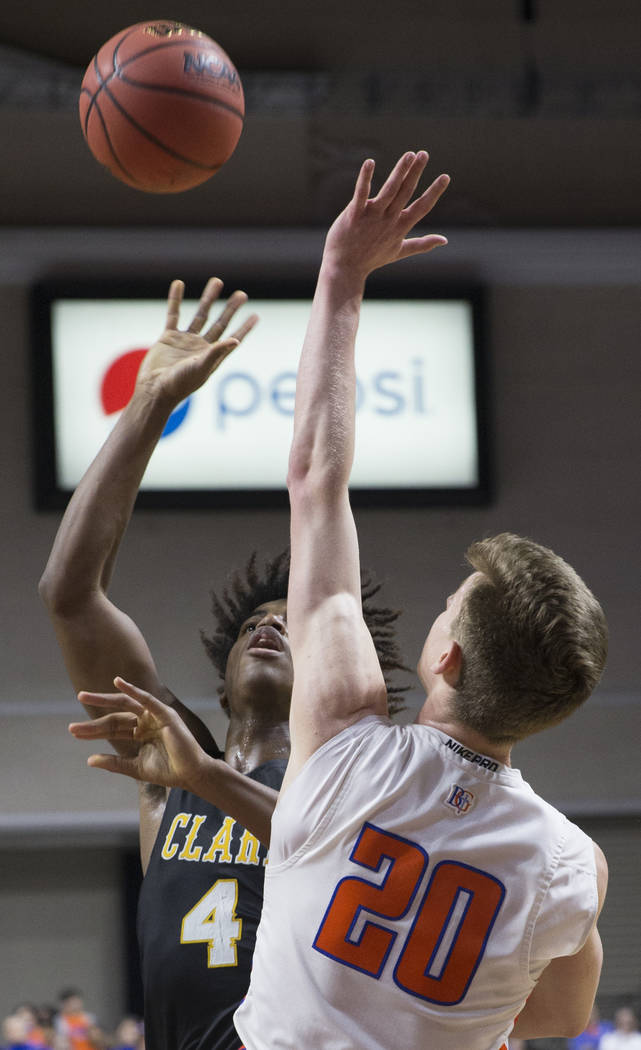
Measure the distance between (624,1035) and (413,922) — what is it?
7026 millimetres

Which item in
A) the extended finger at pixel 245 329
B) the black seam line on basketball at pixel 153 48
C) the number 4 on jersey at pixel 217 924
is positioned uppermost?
the black seam line on basketball at pixel 153 48

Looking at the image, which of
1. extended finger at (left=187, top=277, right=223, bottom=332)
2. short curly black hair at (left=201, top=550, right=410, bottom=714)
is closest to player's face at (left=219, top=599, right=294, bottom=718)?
short curly black hair at (left=201, top=550, right=410, bottom=714)

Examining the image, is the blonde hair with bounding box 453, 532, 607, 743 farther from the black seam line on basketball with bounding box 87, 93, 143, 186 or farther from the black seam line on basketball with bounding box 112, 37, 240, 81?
the black seam line on basketball with bounding box 112, 37, 240, 81

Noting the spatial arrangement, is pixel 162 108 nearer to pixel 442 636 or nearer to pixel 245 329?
pixel 245 329

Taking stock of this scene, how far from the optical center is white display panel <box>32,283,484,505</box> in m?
8.84

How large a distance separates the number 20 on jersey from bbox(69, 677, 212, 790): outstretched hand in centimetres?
36

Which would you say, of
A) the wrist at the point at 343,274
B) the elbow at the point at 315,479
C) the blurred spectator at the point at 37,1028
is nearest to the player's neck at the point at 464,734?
the elbow at the point at 315,479

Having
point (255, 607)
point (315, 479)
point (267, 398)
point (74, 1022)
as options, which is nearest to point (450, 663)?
point (315, 479)

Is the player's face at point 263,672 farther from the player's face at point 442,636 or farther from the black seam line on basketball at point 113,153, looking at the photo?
the black seam line on basketball at point 113,153

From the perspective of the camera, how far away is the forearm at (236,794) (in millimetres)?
1923

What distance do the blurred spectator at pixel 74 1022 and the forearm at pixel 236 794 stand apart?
6256 mm

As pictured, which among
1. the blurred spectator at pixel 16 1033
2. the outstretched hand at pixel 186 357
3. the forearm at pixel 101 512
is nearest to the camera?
the forearm at pixel 101 512

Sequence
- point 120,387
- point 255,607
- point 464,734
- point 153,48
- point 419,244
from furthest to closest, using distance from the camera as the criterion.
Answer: point 120,387
point 153,48
point 255,607
point 419,244
point 464,734

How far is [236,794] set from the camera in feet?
6.43
